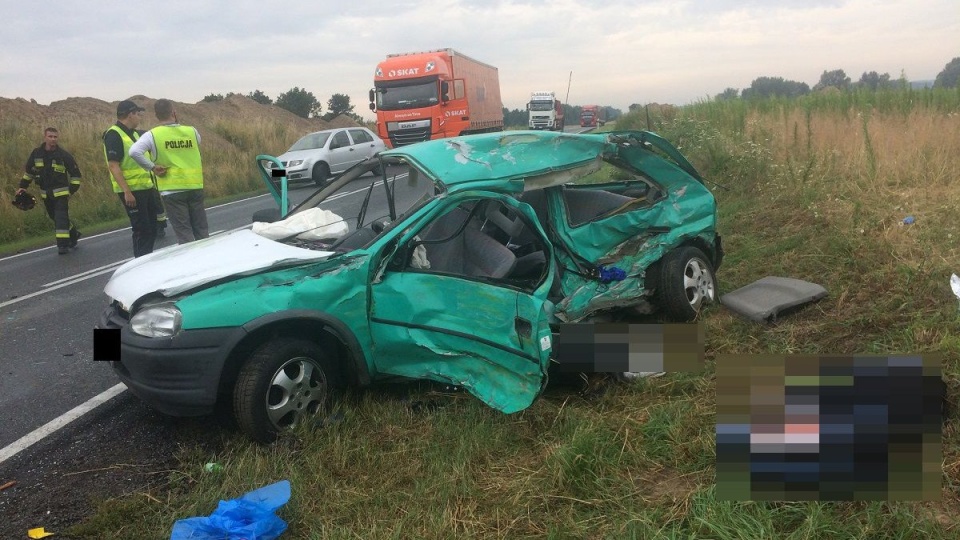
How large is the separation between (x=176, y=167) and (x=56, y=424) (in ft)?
10.8

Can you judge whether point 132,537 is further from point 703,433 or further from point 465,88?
point 465,88

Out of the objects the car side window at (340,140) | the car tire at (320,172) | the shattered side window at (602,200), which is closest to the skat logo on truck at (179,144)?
the shattered side window at (602,200)

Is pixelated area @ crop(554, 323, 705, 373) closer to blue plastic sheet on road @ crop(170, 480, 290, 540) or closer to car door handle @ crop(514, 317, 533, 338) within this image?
car door handle @ crop(514, 317, 533, 338)

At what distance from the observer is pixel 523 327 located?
338cm

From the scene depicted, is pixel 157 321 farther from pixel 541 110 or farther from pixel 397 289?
pixel 541 110

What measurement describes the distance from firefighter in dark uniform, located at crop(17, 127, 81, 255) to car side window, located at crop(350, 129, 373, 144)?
9.71 metres

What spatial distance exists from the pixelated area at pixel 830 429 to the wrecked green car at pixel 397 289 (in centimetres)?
98

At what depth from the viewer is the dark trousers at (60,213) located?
9375mm

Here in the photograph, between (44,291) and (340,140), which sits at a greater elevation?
(340,140)

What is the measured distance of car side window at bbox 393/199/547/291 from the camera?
377 cm

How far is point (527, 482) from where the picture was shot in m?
2.99

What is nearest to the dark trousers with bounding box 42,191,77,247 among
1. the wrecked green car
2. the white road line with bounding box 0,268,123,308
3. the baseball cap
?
the white road line with bounding box 0,268,123,308

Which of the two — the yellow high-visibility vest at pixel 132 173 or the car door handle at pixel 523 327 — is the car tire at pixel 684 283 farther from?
the yellow high-visibility vest at pixel 132 173

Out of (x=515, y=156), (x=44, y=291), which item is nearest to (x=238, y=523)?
(x=515, y=156)
